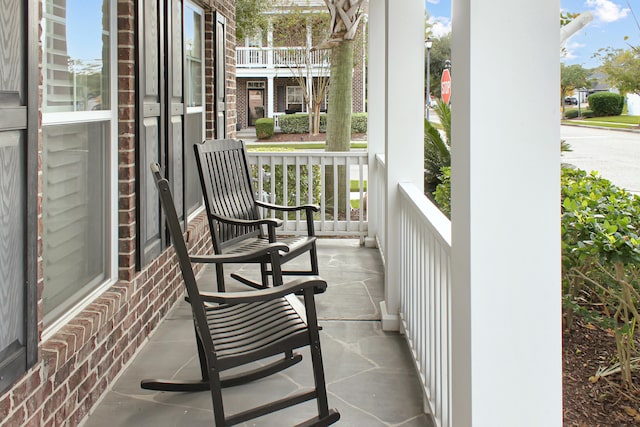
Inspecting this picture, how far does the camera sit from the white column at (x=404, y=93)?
4.02 meters

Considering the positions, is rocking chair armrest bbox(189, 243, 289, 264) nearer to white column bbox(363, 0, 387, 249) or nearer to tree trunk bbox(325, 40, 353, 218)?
white column bbox(363, 0, 387, 249)

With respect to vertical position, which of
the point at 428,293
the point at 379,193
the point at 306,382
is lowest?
the point at 306,382

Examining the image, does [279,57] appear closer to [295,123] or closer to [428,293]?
[295,123]

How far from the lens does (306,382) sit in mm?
3438

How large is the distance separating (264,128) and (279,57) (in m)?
2.39

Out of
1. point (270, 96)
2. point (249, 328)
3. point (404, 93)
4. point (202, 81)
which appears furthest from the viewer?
point (270, 96)

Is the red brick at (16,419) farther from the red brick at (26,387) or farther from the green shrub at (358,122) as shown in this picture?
the green shrub at (358,122)

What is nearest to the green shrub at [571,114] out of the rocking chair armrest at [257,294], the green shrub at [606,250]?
the green shrub at [606,250]

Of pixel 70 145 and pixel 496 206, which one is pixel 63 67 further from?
pixel 496 206

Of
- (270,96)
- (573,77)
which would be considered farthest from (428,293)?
(270,96)

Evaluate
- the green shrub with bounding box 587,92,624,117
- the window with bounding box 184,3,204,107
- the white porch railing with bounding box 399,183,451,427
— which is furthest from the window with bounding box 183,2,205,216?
the green shrub with bounding box 587,92,624,117

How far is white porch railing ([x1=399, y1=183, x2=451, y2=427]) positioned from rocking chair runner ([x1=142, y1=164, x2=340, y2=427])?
447 mm

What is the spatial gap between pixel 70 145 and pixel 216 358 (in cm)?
109

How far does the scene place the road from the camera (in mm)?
2457
